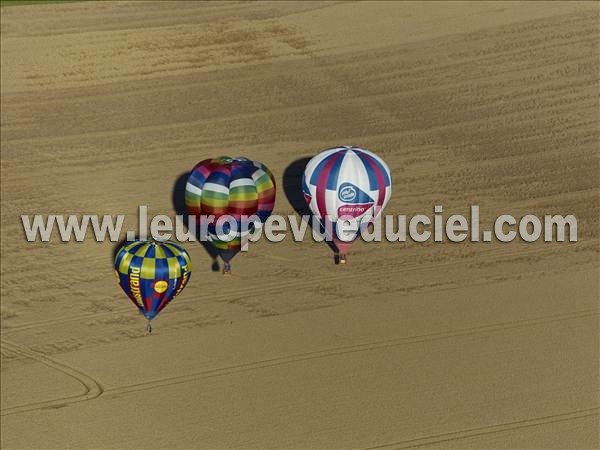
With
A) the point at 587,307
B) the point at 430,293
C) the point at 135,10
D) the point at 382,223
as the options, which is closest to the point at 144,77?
the point at 135,10

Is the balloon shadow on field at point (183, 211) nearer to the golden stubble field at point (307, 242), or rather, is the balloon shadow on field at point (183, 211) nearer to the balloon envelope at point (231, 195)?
the golden stubble field at point (307, 242)

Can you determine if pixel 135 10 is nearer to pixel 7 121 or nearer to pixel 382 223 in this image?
Result: pixel 7 121

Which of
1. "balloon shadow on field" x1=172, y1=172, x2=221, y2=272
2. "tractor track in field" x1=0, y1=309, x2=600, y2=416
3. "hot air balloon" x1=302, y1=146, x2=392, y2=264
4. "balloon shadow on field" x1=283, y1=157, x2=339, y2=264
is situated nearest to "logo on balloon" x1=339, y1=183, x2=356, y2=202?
"hot air balloon" x1=302, y1=146, x2=392, y2=264

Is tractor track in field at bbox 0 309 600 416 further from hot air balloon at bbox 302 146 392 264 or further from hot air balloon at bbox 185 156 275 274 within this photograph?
hot air balloon at bbox 185 156 275 274

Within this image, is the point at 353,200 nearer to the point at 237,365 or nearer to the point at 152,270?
the point at 237,365

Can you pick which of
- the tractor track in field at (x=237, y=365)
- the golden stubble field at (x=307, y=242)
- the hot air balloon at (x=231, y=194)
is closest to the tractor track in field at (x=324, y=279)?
the golden stubble field at (x=307, y=242)

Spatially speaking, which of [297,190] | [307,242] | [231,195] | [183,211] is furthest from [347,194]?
[183,211]
